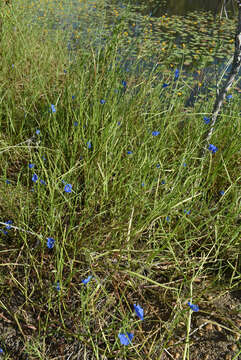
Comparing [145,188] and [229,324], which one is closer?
[229,324]

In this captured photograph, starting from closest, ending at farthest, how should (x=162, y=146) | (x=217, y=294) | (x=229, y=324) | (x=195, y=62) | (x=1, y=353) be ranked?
(x=1, y=353), (x=229, y=324), (x=217, y=294), (x=162, y=146), (x=195, y=62)

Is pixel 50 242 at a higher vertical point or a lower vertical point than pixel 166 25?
lower

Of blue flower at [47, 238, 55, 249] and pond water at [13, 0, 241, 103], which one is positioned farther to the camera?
pond water at [13, 0, 241, 103]

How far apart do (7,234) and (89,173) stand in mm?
432

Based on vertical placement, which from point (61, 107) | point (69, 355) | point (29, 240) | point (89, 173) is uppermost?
point (61, 107)

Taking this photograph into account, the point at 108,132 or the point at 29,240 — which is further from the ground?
the point at 108,132

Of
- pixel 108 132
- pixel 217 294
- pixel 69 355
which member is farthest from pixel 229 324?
pixel 108 132

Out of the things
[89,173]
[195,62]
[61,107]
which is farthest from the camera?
[195,62]

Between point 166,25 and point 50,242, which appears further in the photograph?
point 166,25

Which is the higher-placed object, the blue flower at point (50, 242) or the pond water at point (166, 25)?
the pond water at point (166, 25)

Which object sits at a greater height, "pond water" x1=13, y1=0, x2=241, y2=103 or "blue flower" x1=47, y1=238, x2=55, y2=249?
"pond water" x1=13, y1=0, x2=241, y2=103

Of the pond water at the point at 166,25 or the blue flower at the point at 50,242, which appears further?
A: the pond water at the point at 166,25

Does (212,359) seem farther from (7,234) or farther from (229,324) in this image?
(7,234)

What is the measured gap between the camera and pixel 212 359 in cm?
98
